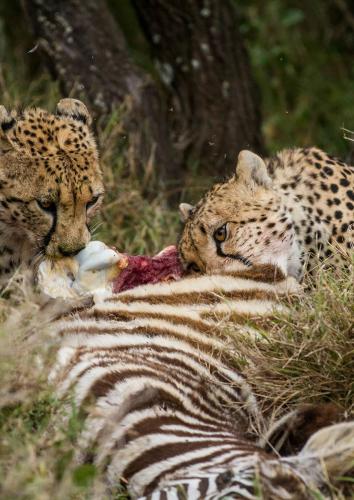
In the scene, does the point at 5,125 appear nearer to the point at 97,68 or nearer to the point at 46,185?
the point at 46,185

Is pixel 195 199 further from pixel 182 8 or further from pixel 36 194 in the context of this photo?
pixel 36 194

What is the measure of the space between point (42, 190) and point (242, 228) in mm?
853

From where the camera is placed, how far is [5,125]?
491 cm

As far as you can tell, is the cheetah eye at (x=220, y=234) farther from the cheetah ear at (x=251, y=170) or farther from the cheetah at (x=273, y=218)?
the cheetah ear at (x=251, y=170)

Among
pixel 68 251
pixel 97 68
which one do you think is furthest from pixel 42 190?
pixel 97 68

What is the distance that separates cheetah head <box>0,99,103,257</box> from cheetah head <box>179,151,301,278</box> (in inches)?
18.5

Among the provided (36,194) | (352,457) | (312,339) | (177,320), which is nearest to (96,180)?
(36,194)

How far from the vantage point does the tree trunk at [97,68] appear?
6512mm

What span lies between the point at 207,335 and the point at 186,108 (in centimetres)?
347

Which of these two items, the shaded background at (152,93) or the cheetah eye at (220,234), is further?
the shaded background at (152,93)

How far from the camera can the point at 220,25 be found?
704cm

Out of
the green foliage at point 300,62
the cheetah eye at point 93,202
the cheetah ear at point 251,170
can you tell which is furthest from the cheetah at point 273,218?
the green foliage at point 300,62

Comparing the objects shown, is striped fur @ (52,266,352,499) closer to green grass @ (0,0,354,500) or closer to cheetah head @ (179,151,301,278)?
green grass @ (0,0,354,500)

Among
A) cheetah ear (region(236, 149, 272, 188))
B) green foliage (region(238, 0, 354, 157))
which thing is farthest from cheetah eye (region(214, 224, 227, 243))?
green foliage (region(238, 0, 354, 157))
